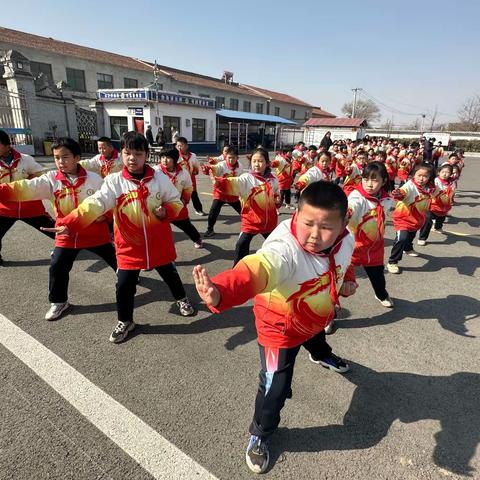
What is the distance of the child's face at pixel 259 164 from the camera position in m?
4.47

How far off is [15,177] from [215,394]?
4.22 metres

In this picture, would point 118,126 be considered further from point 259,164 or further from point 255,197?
point 255,197

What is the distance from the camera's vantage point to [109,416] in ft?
7.62

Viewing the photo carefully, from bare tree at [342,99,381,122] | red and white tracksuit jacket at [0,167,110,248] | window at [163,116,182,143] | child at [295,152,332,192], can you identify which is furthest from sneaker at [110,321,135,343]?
bare tree at [342,99,381,122]

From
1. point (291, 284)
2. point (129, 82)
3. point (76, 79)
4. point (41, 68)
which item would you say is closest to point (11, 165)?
point (291, 284)

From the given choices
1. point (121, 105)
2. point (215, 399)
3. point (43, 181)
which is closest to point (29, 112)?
point (121, 105)

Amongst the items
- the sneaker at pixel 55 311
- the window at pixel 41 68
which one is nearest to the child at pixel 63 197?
the sneaker at pixel 55 311

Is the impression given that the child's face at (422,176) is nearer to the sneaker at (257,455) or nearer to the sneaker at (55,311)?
the sneaker at (257,455)

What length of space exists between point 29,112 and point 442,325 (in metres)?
20.2

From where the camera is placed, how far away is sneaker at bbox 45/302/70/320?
3.50 metres

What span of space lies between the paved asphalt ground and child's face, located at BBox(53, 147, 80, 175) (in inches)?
60.1

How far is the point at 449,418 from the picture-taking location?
7.91 feet

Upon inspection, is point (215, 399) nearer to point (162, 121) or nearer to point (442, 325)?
point (442, 325)

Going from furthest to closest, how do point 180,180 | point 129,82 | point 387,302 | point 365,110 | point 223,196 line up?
point 365,110 < point 129,82 < point 223,196 < point 180,180 < point 387,302
